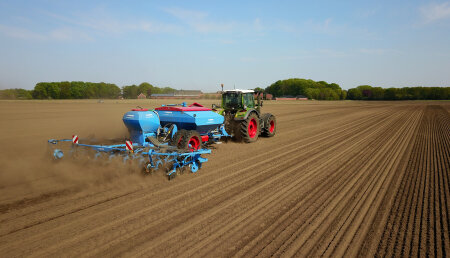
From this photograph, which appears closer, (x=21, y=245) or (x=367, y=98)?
(x=21, y=245)

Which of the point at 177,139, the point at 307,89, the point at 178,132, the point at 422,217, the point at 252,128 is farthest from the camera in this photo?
the point at 307,89

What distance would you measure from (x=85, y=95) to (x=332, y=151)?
2834 inches

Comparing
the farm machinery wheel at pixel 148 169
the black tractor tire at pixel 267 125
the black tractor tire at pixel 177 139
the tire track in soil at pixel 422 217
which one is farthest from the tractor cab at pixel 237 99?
the tire track in soil at pixel 422 217

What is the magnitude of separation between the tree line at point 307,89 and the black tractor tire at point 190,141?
80.2m

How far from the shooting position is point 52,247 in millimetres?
3117

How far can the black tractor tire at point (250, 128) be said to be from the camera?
9.27 m

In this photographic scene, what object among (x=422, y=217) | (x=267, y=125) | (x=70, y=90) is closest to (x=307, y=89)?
(x=70, y=90)

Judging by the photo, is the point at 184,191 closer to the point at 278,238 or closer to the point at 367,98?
the point at 278,238

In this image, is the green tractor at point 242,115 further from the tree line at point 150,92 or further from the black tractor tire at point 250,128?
the tree line at point 150,92

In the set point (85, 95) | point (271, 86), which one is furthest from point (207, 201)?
point (271, 86)

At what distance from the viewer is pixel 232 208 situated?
4238 mm

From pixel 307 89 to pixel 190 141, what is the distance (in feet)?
309

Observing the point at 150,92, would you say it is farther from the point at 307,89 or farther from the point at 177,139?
the point at 177,139

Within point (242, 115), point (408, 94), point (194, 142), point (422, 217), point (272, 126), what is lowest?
point (422, 217)
